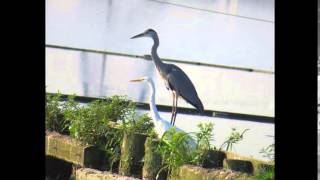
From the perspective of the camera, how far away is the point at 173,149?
2.41 meters

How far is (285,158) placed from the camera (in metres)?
2.60

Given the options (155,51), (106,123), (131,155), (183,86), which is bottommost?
(131,155)

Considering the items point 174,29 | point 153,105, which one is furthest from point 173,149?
point 174,29

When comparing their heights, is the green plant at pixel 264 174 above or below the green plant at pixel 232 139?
below

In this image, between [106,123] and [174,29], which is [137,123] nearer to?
[106,123]

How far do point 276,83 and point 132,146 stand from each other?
0.80 metres

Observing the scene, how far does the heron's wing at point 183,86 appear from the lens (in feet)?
8.00

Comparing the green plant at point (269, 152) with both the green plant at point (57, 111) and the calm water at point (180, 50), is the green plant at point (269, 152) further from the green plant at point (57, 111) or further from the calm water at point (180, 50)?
the green plant at point (57, 111)

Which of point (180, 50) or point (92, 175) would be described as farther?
point (180, 50)

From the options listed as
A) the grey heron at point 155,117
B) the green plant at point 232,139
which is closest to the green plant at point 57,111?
the grey heron at point 155,117

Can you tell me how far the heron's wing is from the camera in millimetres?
2439

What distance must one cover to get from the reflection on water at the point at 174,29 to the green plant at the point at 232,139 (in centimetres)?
Result: 33

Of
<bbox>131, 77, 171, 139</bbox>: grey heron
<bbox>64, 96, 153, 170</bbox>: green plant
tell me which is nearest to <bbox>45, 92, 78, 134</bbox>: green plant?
<bbox>64, 96, 153, 170</bbox>: green plant

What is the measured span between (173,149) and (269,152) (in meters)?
0.49
